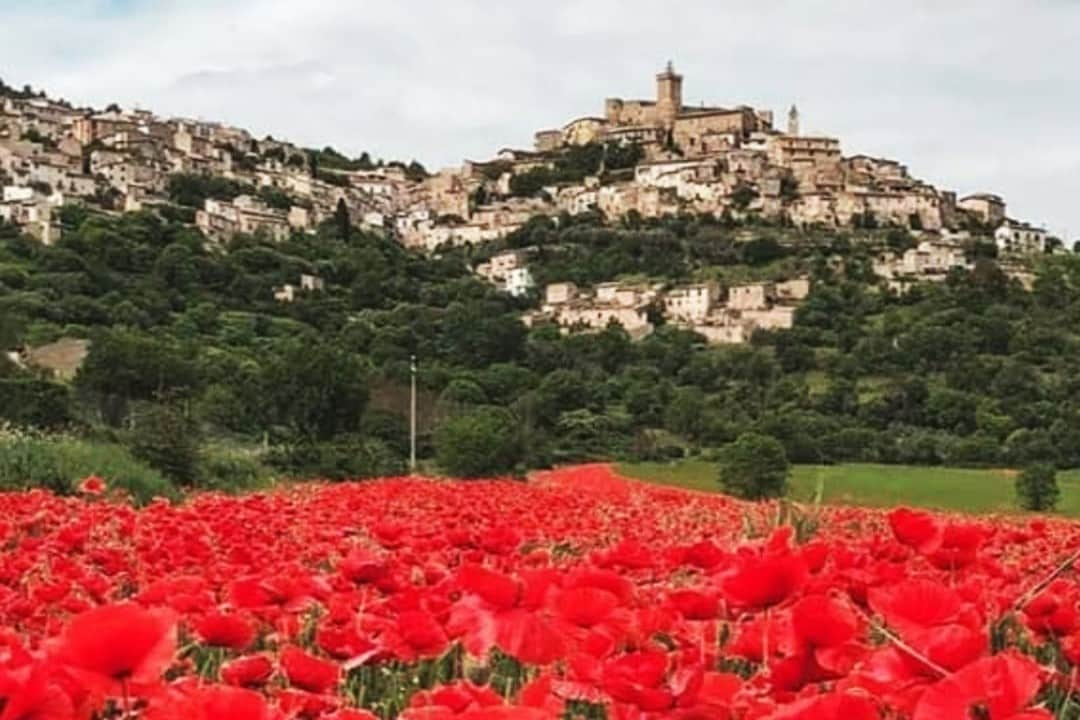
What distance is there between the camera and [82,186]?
108062mm

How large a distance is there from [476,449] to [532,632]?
27.4 metres

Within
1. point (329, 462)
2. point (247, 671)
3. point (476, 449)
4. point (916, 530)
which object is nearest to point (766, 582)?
point (247, 671)

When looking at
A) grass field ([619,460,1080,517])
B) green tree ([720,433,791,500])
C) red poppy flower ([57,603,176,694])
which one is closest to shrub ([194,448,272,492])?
green tree ([720,433,791,500])

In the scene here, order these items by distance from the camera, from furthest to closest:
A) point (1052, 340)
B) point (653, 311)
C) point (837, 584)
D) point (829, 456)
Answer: point (653, 311) → point (1052, 340) → point (829, 456) → point (837, 584)

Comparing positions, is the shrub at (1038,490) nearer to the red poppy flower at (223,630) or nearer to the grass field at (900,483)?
the grass field at (900,483)

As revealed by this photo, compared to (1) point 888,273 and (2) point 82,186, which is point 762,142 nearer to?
(1) point 888,273

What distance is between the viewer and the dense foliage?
129 feet

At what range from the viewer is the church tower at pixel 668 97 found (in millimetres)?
142750

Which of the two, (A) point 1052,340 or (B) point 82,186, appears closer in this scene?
(A) point 1052,340

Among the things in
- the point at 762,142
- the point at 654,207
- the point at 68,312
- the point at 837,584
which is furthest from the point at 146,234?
the point at 837,584

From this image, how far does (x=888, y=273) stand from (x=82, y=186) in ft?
176

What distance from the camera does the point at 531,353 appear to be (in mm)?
71438

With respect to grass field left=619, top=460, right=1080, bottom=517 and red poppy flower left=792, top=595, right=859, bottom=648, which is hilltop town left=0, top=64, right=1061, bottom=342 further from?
red poppy flower left=792, top=595, right=859, bottom=648

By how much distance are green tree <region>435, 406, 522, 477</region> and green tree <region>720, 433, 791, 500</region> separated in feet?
13.5
